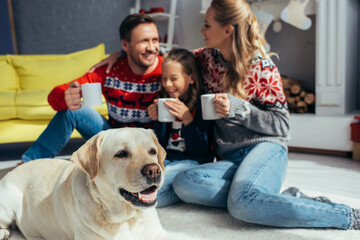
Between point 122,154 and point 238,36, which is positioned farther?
point 238,36

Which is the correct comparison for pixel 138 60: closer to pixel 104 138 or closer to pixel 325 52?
pixel 104 138

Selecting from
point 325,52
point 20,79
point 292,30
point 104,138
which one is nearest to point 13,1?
point 20,79

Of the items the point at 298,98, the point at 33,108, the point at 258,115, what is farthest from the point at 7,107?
the point at 298,98

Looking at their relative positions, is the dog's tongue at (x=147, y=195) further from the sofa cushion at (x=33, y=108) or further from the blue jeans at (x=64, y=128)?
the sofa cushion at (x=33, y=108)

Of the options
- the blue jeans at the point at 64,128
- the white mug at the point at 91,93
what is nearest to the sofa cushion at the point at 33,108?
the blue jeans at the point at 64,128

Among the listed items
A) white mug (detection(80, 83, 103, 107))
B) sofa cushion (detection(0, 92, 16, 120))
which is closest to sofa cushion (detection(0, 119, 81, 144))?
sofa cushion (detection(0, 92, 16, 120))

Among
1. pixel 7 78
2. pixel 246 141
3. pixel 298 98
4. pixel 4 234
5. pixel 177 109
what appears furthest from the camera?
pixel 7 78

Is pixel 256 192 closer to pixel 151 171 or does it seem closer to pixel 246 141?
pixel 246 141

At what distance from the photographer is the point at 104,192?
0.92m

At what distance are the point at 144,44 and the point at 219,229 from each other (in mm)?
986

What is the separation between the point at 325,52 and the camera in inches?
97.6

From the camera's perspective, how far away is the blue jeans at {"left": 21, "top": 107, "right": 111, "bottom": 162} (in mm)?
1801

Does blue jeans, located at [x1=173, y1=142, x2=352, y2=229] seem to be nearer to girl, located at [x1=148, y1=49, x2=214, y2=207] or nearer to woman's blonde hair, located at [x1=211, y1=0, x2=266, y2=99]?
girl, located at [x1=148, y1=49, x2=214, y2=207]

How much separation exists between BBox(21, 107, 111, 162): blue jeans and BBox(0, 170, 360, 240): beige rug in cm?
64
